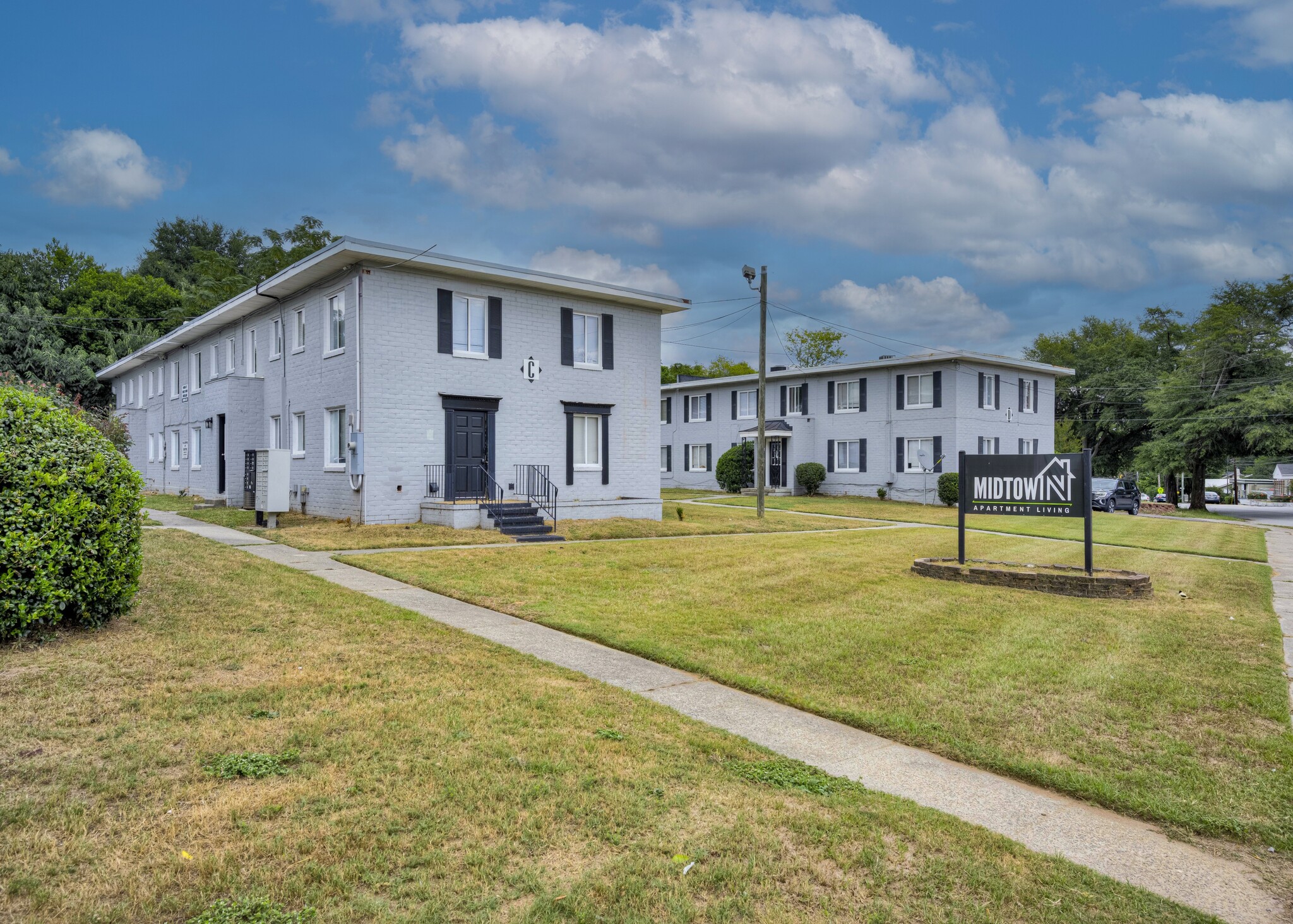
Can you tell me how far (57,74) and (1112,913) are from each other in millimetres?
33431

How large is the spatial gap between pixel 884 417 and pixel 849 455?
2.52 m

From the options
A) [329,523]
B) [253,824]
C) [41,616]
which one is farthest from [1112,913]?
[329,523]

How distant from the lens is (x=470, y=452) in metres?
19.2

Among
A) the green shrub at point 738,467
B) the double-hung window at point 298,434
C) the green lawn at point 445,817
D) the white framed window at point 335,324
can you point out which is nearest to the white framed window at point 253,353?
the double-hung window at point 298,434

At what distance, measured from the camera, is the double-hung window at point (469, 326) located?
19.1 meters

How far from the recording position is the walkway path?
338 centimetres

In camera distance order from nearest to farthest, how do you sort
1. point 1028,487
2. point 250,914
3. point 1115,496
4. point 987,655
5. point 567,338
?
point 250,914
point 987,655
point 1028,487
point 567,338
point 1115,496

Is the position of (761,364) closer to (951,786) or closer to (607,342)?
(607,342)

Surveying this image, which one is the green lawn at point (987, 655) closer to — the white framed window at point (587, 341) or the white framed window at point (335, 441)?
the white framed window at point (335, 441)

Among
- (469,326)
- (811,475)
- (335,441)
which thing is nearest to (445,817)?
(469,326)

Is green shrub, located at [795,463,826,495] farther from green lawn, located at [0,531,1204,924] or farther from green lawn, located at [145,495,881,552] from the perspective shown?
green lawn, located at [0,531,1204,924]

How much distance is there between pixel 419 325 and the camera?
18.4 meters

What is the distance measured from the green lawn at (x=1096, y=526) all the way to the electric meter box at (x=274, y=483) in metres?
15.5

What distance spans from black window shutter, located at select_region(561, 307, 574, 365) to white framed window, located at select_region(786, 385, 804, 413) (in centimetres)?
1966
